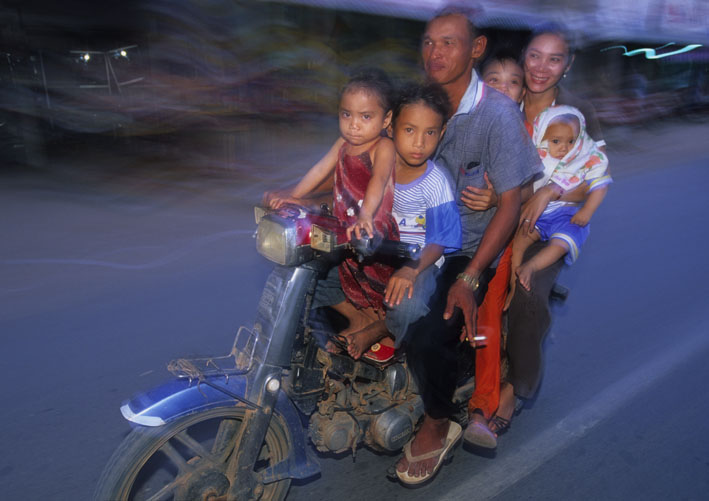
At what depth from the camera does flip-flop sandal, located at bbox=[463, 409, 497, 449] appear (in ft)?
9.42

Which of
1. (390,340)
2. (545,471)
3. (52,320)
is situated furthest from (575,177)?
(52,320)

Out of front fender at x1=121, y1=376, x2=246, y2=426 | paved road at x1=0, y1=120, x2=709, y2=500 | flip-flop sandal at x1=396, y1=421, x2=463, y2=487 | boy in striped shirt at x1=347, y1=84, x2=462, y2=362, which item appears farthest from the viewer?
paved road at x1=0, y1=120, x2=709, y2=500

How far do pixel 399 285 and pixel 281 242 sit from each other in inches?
20.7

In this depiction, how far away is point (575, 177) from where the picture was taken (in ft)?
9.89

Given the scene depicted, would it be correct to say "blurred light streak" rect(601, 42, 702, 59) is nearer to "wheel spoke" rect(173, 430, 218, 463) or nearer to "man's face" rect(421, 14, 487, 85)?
"man's face" rect(421, 14, 487, 85)

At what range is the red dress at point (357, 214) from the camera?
238 cm

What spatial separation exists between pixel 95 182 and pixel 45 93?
271 cm

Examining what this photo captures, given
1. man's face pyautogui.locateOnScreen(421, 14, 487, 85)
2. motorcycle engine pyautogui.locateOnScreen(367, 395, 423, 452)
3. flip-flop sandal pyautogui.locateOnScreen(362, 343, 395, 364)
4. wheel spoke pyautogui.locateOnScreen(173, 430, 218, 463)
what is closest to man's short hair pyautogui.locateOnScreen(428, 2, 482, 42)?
man's face pyautogui.locateOnScreen(421, 14, 487, 85)

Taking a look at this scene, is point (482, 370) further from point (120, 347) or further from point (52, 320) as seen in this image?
point (52, 320)

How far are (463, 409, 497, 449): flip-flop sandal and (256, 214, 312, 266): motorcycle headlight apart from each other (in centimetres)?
138

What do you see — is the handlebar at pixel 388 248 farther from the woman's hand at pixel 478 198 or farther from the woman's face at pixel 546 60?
the woman's face at pixel 546 60

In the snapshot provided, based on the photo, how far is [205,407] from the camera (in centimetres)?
205

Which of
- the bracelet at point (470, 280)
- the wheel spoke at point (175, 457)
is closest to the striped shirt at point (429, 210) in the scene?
the bracelet at point (470, 280)

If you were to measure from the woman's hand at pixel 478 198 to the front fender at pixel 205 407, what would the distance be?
3.81 ft
